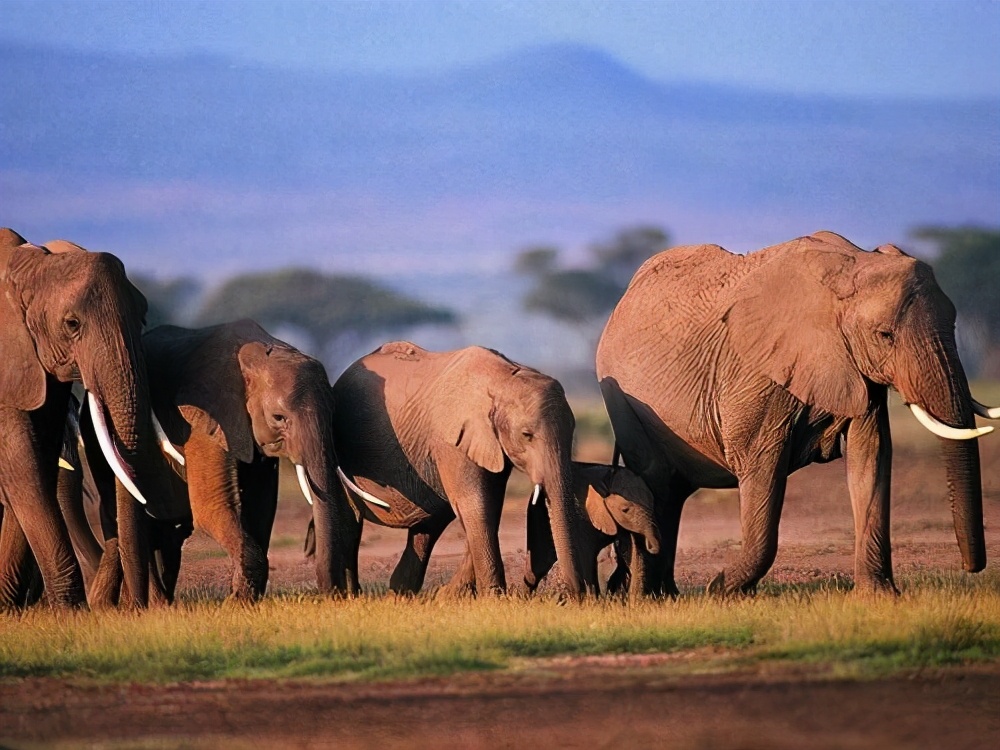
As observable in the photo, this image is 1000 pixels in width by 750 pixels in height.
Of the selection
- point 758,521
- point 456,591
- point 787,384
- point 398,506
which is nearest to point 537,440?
point 456,591

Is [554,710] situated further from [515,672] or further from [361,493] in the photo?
[361,493]

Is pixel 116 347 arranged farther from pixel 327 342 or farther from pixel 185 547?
pixel 327 342

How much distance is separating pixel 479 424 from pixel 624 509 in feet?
3.70

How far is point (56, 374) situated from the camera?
1164 cm

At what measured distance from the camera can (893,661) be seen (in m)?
9.33

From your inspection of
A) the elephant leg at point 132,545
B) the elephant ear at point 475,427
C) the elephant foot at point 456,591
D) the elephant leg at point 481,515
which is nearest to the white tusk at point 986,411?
the elephant ear at point 475,427

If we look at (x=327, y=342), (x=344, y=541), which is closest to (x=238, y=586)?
(x=344, y=541)

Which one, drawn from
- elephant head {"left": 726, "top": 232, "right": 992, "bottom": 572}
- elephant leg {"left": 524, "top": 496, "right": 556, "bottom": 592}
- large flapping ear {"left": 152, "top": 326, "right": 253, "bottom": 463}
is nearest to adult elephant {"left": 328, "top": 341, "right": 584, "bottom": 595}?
elephant leg {"left": 524, "top": 496, "right": 556, "bottom": 592}

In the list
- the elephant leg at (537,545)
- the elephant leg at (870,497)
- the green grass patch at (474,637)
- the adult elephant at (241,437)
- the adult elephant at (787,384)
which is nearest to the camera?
the green grass patch at (474,637)

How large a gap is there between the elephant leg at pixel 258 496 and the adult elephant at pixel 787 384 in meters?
2.52

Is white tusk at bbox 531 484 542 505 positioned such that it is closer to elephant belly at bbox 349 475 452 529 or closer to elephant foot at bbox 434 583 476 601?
elephant foot at bbox 434 583 476 601

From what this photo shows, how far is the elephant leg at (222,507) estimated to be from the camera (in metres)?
11.9

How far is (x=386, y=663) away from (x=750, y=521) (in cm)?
324

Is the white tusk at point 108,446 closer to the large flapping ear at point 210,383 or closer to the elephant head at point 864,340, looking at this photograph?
the large flapping ear at point 210,383
